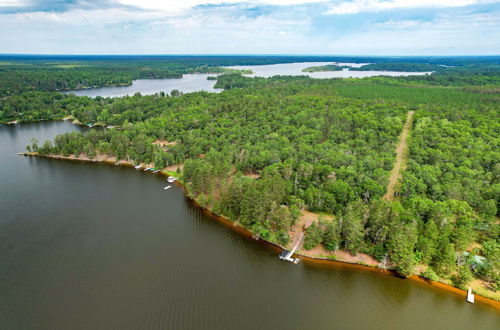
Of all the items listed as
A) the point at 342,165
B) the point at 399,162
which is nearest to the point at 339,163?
the point at 342,165

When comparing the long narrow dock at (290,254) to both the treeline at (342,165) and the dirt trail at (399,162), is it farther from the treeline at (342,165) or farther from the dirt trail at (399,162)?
the dirt trail at (399,162)

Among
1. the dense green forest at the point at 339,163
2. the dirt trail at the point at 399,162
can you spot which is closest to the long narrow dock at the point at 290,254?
the dense green forest at the point at 339,163

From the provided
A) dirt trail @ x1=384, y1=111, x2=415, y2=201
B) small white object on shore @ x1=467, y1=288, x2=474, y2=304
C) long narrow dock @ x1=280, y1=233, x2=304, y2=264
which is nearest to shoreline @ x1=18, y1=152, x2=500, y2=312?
small white object on shore @ x1=467, y1=288, x2=474, y2=304

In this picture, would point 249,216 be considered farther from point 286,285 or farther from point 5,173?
point 5,173

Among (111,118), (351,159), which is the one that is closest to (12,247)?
(351,159)

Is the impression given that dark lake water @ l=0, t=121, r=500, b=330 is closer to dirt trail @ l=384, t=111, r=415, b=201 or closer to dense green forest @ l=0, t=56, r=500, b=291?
dense green forest @ l=0, t=56, r=500, b=291

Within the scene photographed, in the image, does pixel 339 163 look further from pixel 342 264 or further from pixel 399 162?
pixel 342 264
